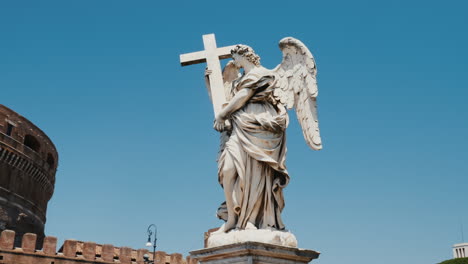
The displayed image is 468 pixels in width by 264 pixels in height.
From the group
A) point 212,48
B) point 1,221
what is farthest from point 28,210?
point 212,48

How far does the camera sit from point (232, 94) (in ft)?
14.3

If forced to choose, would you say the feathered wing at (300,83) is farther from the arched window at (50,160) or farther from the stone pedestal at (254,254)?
the arched window at (50,160)

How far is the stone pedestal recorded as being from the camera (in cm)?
366

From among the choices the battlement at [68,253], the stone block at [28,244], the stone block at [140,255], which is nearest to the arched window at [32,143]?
A: the battlement at [68,253]

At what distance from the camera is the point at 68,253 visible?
2394 cm

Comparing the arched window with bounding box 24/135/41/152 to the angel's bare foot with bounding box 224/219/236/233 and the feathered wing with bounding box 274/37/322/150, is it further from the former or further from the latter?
the angel's bare foot with bounding box 224/219/236/233

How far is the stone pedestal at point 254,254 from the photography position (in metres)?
3.66

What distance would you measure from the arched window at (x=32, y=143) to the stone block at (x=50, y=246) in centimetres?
917

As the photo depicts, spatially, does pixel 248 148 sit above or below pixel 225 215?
above

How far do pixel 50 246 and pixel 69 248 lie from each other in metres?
0.83

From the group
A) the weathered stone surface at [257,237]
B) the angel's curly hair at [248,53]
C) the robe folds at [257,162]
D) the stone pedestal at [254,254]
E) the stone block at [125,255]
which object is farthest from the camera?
the stone block at [125,255]

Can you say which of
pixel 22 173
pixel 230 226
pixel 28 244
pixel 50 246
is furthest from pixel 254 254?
pixel 22 173

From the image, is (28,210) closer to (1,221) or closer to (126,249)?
(1,221)

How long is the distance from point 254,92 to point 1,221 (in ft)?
91.4
